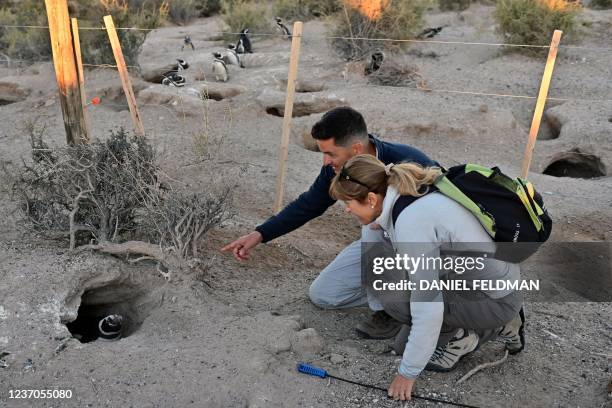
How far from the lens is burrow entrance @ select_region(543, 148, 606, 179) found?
6148 millimetres

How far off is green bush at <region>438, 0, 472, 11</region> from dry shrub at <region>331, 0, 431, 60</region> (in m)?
5.14

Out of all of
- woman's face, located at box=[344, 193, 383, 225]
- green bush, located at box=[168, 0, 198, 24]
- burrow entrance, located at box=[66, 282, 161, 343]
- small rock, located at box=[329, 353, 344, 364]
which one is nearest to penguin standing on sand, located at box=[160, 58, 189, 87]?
burrow entrance, located at box=[66, 282, 161, 343]

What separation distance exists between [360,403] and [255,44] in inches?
385

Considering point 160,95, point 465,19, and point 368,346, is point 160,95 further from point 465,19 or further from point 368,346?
point 465,19

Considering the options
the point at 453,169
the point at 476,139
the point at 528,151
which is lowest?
the point at 476,139

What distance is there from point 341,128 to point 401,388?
1208 mm

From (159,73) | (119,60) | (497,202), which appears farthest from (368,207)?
(159,73)

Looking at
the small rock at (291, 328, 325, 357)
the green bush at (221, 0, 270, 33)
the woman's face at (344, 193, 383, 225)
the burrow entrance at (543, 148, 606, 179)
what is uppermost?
the woman's face at (344, 193, 383, 225)

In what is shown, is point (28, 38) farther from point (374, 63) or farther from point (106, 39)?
point (374, 63)

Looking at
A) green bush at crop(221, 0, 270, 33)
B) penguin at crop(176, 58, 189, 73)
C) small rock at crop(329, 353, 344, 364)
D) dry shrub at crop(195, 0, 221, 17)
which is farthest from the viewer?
dry shrub at crop(195, 0, 221, 17)

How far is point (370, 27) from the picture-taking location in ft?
30.2

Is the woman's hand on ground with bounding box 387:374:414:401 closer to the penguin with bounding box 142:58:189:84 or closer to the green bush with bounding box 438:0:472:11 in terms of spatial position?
the penguin with bounding box 142:58:189:84

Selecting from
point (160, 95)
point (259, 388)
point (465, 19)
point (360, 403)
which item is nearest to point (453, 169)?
point (360, 403)

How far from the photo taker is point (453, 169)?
91.1 inches
